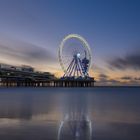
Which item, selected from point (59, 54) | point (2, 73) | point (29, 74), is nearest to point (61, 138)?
point (59, 54)

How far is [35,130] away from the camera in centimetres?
1881

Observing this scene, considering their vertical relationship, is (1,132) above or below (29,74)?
below

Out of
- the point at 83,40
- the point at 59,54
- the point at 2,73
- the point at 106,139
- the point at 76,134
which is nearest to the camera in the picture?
the point at 106,139

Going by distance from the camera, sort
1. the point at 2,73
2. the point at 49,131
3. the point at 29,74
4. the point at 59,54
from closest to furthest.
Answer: the point at 49,131
the point at 59,54
the point at 2,73
the point at 29,74

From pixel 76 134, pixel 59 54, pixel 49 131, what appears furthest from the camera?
pixel 59 54

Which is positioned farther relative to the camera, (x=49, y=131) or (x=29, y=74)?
(x=29, y=74)

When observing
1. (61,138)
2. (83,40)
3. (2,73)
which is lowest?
→ (61,138)

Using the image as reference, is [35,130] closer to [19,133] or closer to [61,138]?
[19,133]

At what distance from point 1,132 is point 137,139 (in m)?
7.48

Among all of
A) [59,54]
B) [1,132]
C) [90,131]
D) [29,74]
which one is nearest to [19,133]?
[1,132]

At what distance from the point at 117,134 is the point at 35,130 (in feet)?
16.0

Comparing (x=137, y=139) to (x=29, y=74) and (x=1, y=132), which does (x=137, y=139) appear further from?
(x=29, y=74)

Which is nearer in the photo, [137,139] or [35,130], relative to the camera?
[137,139]

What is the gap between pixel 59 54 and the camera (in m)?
124
